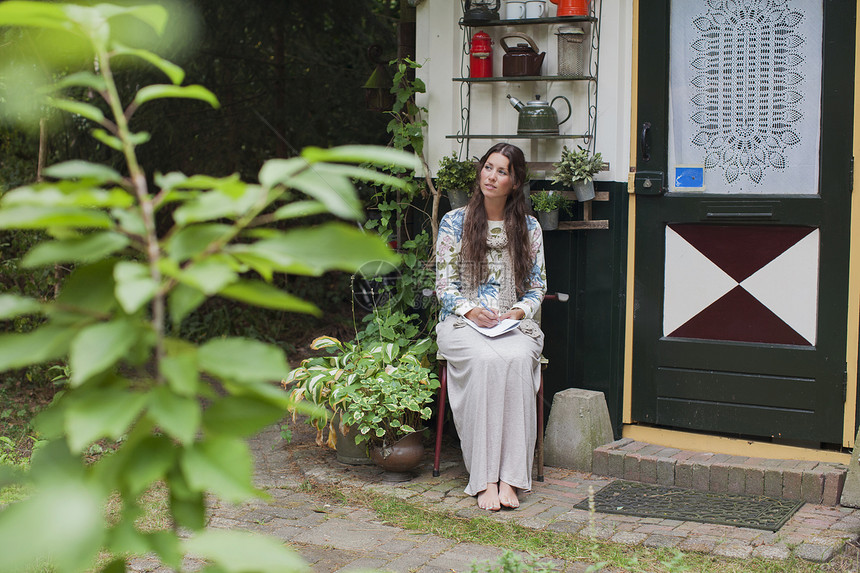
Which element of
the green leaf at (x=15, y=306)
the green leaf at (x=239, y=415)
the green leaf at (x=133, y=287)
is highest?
the green leaf at (x=133, y=287)

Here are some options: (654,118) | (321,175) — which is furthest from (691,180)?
(321,175)

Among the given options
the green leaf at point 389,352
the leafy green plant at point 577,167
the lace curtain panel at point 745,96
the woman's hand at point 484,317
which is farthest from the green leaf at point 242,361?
the lace curtain panel at point 745,96

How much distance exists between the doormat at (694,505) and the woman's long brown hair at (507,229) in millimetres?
1068

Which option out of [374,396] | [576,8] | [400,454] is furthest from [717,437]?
[576,8]

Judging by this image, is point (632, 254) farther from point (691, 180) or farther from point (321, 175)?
point (321, 175)

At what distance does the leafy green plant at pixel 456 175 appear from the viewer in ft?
15.2

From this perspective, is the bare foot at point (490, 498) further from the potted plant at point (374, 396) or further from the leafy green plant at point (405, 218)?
the leafy green plant at point (405, 218)

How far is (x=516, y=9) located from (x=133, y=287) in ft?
13.5

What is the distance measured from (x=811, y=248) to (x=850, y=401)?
702 mm

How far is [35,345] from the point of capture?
0.90 metres

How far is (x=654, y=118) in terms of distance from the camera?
4484mm

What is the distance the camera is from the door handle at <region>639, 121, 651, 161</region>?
4473 millimetres

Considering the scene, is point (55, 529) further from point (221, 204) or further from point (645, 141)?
point (645, 141)

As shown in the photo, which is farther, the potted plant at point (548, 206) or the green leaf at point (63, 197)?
the potted plant at point (548, 206)
